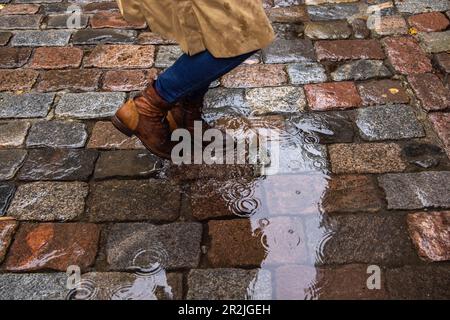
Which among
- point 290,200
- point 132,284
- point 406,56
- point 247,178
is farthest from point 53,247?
point 406,56

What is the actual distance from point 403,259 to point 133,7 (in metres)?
1.59

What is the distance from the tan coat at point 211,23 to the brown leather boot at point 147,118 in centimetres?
42

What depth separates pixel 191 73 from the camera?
7.04ft

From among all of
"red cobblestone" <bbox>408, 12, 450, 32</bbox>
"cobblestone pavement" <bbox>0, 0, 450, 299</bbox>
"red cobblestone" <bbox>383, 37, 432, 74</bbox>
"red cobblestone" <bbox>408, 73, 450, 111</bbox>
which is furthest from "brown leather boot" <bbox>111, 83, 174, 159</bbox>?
"red cobblestone" <bbox>408, 12, 450, 32</bbox>

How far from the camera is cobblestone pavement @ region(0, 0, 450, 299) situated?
6.73ft

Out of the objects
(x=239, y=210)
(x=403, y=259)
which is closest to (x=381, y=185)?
(x=403, y=259)

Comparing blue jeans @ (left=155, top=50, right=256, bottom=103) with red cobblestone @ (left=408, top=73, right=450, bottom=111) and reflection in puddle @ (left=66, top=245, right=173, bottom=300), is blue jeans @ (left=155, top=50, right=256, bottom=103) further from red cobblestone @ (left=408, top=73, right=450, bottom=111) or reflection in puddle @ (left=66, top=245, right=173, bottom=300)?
red cobblestone @ (left=408, top=73, right=450, bottom=111)

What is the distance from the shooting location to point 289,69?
10.9ft

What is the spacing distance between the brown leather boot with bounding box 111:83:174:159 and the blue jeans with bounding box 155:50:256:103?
0.06 m

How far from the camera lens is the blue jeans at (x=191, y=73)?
81.4 inches

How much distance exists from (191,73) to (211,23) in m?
0.33

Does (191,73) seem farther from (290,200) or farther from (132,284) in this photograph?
(132,284)

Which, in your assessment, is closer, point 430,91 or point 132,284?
point 132,284
